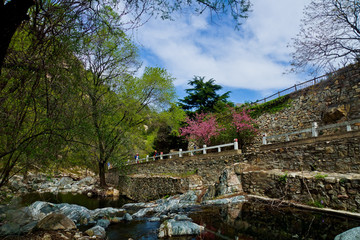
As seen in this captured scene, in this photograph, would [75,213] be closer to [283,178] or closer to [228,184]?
[228,184]

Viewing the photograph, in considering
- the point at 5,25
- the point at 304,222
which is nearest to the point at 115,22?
the point at 5,25

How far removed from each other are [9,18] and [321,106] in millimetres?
17133

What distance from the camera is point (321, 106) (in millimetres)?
15031

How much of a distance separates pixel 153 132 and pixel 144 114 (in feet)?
36.4

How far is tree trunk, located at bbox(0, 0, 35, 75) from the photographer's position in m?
2.51

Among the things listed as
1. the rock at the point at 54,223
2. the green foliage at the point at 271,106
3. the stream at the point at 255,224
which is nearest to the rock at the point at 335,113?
the green foliage at the point at 271,106

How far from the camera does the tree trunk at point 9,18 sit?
2512 mm

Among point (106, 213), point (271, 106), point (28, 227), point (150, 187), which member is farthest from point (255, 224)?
point (271, 106)

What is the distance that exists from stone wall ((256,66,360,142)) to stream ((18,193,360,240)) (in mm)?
8450

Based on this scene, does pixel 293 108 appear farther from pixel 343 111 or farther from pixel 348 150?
pixel 348 150

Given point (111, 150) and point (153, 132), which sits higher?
point (153, 132)

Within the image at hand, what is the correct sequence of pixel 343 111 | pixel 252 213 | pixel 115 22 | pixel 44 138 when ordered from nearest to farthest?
pixel 115 22 < pixel 44 138 < pixel 252 213 < pixel 343 111

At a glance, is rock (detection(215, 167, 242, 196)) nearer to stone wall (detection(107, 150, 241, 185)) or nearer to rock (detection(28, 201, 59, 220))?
stone wall (detection(107, 150, 241, 185))

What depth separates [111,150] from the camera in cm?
1521
